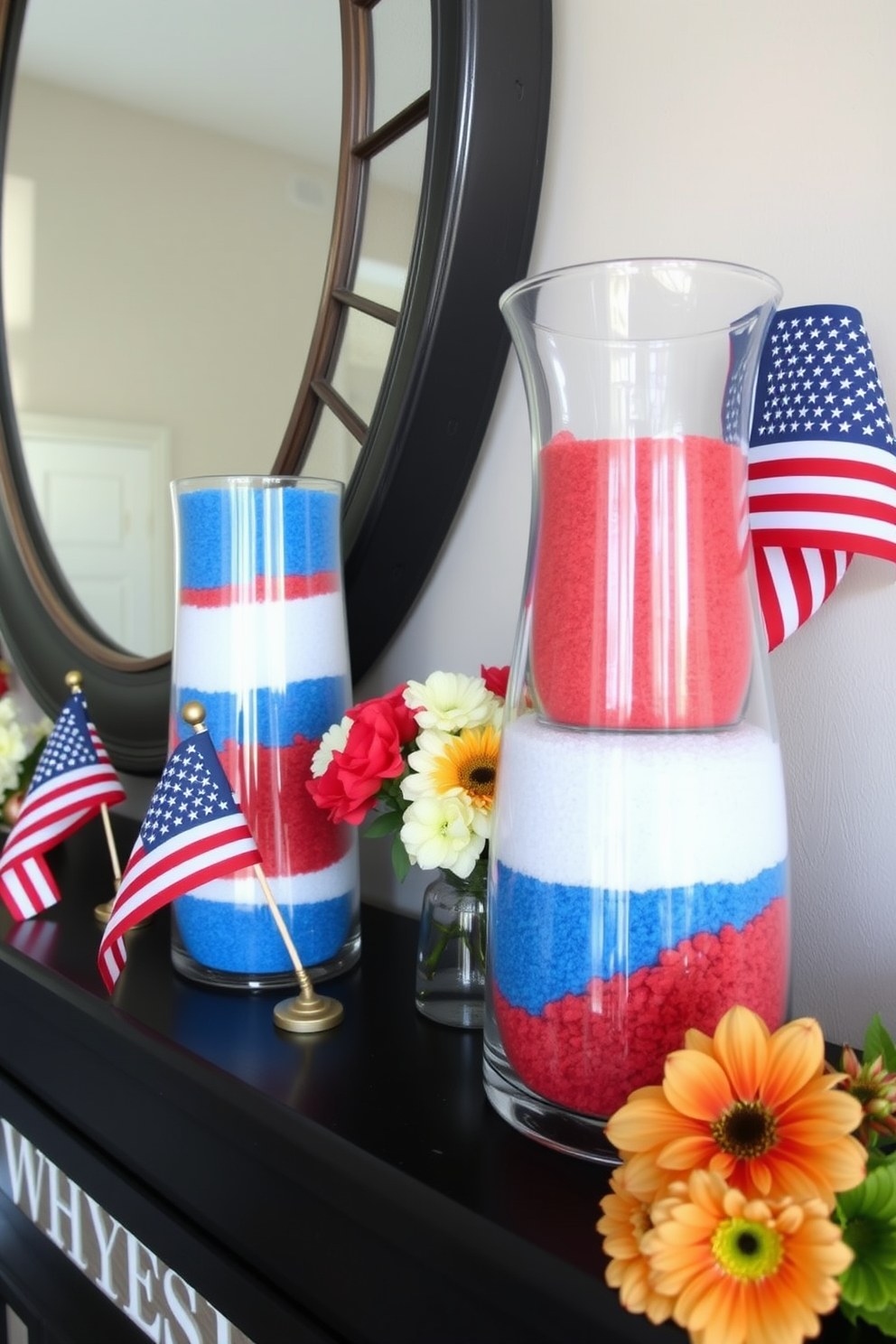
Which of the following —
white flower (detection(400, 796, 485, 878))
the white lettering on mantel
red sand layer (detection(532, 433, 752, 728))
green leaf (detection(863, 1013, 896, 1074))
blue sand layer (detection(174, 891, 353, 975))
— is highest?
red sand layer (detection(532, 433, 752, 728))

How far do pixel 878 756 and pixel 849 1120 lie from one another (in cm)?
22

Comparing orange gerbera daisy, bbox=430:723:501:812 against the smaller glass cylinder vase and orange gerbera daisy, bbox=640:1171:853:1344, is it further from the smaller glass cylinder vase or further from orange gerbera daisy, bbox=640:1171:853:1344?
orange gerbera daisy, bbox=640:1171:853:1344

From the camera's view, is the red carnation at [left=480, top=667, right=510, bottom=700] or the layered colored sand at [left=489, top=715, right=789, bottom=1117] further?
the red carnation at [left=480, top=667, right=510, bottom=700]

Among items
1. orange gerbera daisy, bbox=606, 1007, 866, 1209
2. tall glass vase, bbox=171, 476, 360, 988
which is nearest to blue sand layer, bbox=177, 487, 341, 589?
tall glass vase, bbox=171, 476, 360, 988

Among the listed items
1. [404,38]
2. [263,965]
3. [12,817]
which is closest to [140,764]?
[12,817]

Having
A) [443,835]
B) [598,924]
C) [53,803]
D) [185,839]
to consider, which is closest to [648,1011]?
[598,924]

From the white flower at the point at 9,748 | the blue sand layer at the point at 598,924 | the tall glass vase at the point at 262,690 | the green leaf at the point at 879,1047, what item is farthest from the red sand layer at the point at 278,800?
the white flower at the point at 9,748

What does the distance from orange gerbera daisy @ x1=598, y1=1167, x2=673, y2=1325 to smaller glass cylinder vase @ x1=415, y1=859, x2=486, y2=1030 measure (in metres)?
0.21

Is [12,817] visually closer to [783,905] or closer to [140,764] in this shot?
[140,764]

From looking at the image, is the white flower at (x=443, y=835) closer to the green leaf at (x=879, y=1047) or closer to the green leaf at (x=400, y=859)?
the green leaf at (x=400, y=859)

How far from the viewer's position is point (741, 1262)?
28 centimetres

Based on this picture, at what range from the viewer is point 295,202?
75 cm

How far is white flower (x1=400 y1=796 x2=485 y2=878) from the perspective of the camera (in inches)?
19.0

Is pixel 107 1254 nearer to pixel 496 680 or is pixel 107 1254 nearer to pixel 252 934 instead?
pixel 252 934
